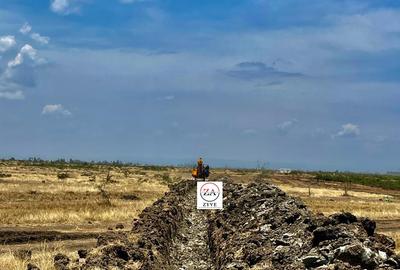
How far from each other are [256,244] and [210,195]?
7.92 meters

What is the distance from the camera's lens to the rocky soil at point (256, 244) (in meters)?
11.1

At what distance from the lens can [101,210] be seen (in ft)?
125

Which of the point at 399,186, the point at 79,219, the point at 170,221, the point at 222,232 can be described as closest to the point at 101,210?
the point at 79,219

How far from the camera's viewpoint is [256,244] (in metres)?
15.8

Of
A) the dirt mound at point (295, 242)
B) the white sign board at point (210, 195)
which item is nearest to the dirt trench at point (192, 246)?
the dirt mound at point (295, 242)

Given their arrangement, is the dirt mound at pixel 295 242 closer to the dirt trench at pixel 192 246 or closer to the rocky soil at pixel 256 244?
the rocky soil at pixel 256 244

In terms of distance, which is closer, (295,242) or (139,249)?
(295,242)

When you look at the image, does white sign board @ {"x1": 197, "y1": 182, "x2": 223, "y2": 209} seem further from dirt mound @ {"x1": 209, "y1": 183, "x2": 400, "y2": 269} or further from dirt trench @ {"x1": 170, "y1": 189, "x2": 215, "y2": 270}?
dirt trench @ {"x1": 170, "y1": 189, "x2": 215, "y2": 270}

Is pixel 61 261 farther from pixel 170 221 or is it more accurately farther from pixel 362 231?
pixel 170 221

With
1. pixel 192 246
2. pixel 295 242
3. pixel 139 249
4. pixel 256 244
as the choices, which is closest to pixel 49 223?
pixel 192 246

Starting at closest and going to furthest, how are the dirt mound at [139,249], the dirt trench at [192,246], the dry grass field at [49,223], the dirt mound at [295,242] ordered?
1. the dirt mound at [295,242]
2. the dirt mound at [139,249]
3. the dirt trench at [192,246]
4. the dry grass field at [49,223]

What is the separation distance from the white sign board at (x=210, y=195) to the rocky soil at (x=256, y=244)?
0.94 metres

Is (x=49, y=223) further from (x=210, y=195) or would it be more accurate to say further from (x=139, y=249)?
(x=139, y=249)

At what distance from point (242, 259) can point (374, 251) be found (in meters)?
4.66
